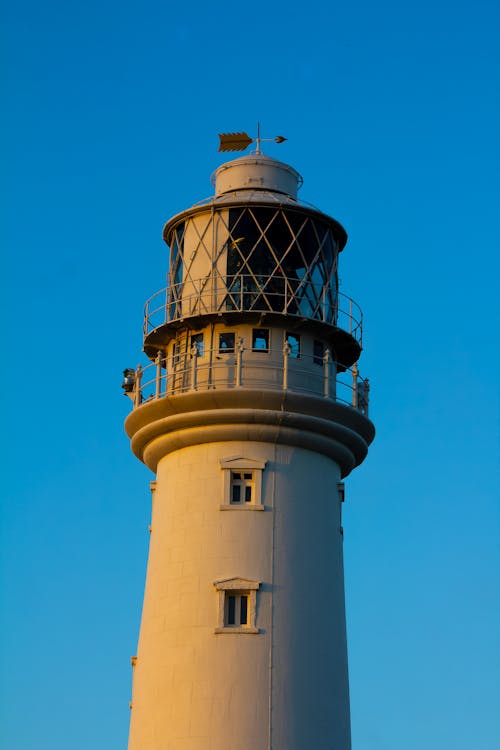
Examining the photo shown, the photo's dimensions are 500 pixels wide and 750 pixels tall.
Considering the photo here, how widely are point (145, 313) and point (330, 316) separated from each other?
4.60 metres

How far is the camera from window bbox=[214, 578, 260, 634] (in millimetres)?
30781

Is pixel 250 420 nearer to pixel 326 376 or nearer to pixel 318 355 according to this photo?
pixel 326 376

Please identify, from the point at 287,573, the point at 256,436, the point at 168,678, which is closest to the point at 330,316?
the point at 256,436

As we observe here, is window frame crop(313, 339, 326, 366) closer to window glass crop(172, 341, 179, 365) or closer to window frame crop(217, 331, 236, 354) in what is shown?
window frame crop(217, 331, 236, 354)

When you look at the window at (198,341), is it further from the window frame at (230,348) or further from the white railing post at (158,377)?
the white railing post at (158,377)

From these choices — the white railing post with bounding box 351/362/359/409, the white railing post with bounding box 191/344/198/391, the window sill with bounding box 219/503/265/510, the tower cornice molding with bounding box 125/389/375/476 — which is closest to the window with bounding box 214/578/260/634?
the window sill with bounding box 219/503/265/510

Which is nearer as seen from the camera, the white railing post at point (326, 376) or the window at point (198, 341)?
the white railing post at point (326, 376)

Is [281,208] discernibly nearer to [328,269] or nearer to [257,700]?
[328,269]

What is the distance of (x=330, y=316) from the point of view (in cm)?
3419

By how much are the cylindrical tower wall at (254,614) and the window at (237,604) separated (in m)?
0.05

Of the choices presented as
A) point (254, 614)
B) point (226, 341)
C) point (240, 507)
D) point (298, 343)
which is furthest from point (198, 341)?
point (254, 614)

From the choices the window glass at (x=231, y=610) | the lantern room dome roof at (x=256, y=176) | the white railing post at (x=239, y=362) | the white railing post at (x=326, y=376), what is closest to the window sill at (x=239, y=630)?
the window glass at (x=231, y=610)

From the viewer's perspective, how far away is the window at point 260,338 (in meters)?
33.2

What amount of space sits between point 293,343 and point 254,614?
6.61m
